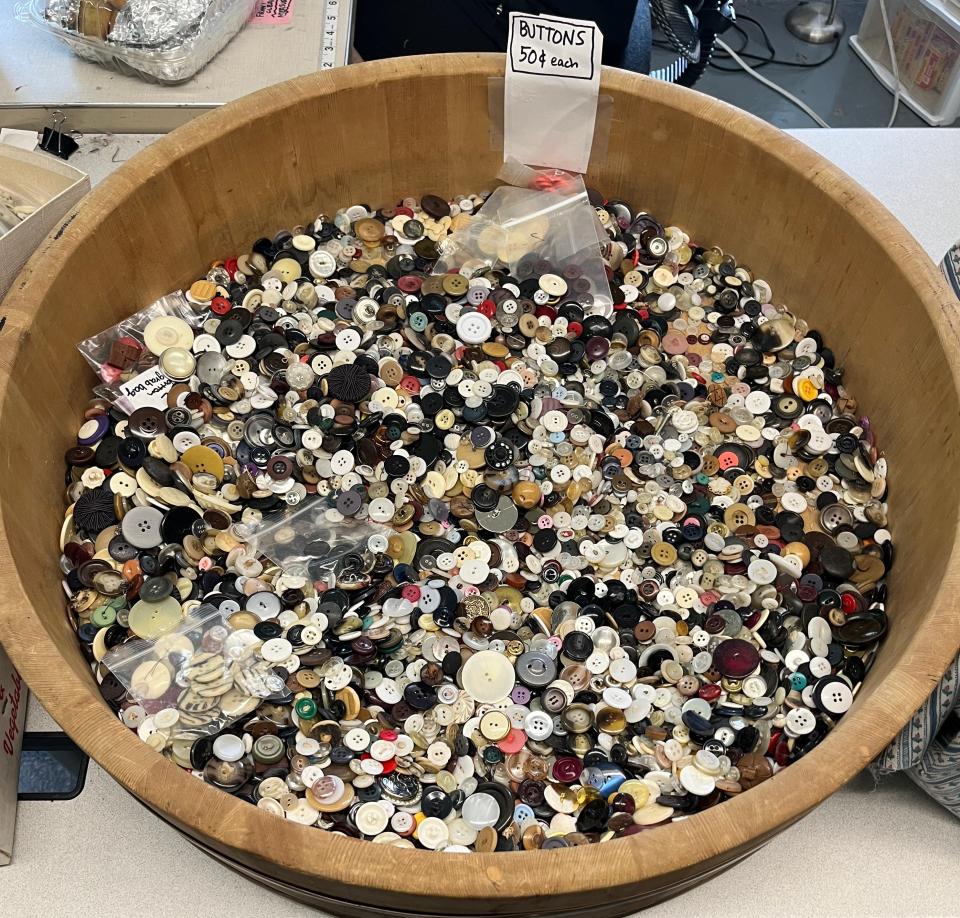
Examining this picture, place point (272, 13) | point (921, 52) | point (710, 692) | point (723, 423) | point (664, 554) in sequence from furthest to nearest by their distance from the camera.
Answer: point (921, 52) < point (272, 13) < point (723, 423) < point (664, 554) < point (710, 692)

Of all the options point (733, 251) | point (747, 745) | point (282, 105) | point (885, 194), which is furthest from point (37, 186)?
point (885, 194)

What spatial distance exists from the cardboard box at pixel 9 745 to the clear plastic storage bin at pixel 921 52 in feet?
7.81

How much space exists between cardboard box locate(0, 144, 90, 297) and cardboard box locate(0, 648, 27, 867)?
0.48 m

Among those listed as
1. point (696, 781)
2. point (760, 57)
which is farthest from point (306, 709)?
point (760, 57)

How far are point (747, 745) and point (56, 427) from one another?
889 millimetres

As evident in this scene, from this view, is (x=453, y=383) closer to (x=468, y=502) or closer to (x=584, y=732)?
(x=468, y=502)

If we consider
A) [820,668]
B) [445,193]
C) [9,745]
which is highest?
[445,193]

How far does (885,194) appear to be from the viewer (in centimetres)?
159

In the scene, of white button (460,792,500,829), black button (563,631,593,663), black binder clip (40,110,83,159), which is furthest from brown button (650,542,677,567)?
black binder clip (40,110,83,159)

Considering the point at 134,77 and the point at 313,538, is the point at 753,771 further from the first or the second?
the point at 134,77

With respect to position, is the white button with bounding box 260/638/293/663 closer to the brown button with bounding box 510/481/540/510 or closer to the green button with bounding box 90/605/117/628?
the green button with bounding box 90/605/117/628

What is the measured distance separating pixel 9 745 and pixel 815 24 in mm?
2653

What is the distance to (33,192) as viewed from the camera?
132 centimetres

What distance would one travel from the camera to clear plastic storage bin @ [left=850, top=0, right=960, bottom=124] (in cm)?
234
